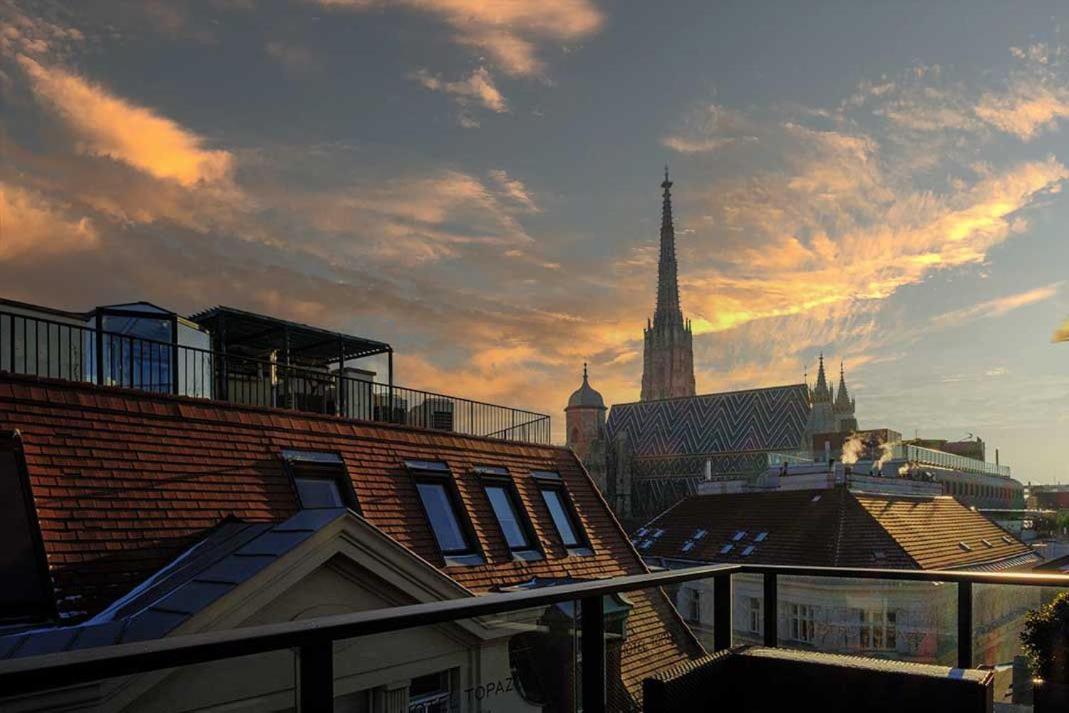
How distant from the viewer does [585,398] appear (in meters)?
78.6

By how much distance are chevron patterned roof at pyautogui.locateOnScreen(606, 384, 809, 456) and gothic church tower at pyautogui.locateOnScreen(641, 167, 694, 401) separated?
14.6 meters

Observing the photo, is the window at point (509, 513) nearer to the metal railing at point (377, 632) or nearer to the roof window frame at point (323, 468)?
the roof window frame at point (323, 468)

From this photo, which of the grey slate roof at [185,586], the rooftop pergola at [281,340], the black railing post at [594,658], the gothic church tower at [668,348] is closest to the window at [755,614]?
the black railing post at [594,658]

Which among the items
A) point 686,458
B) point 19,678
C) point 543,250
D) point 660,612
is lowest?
point 686,458

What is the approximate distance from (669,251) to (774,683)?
9520 cm

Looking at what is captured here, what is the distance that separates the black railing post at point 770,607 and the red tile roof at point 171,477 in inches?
19.2

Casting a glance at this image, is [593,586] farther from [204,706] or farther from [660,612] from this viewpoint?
[204,706]

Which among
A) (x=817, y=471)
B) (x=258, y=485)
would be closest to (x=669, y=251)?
(x=817, y=471)

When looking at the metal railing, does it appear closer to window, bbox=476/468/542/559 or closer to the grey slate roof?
the grey slate roof

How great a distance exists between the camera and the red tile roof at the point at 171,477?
8.24 meters

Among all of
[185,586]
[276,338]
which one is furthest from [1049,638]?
[276,338]

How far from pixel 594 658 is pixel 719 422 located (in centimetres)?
6840

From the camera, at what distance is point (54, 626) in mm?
7371

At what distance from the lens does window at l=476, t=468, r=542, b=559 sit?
1363 cm
